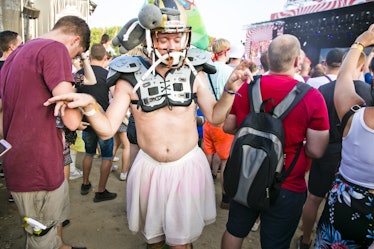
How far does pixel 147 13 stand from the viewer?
1.61 meters

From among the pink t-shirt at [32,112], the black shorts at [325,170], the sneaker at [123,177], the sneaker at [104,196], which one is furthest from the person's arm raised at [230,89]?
the sneaker at [123,177]

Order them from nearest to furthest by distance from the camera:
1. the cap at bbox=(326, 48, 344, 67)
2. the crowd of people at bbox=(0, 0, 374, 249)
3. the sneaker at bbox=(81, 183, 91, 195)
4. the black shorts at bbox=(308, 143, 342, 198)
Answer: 1. the crowd of people at bbox=(0, 0, 374, 249)
2. the black shorts at bbox=(308, 143, 342, 198)
3. the cap at bbox=(326, 48, 344, 67)
4. the sneaker at bbox=(81, 183, 91, 195)

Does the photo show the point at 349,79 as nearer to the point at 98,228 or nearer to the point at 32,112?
the point at 32,112

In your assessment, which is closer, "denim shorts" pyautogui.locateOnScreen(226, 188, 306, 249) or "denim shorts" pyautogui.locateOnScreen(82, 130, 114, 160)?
"denim shorts" pyautogui.locateOnScreen(226, 188, 306, 249)

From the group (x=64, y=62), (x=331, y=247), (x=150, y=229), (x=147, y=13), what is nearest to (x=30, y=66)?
(x=64, y=62)

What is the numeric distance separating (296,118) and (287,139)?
160 millimetres

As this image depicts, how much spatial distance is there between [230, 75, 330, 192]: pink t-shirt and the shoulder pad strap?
92 cm

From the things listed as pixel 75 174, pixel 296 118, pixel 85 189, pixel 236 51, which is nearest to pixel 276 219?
pixel 296 118

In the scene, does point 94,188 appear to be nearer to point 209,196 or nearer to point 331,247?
point 209,196

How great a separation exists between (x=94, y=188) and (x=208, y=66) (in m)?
2.99

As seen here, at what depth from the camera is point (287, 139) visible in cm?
193

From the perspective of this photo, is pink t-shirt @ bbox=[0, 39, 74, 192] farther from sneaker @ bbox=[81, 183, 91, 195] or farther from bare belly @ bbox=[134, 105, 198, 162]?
sneaker @ bbox=[81, 183, 91, 195]

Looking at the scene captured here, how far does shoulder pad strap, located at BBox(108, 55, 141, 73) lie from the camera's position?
70.2 inches

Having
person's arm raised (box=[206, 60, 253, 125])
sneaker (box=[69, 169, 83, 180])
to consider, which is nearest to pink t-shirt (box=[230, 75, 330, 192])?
person's arm raised (box=[206, 60, 253, 125])
